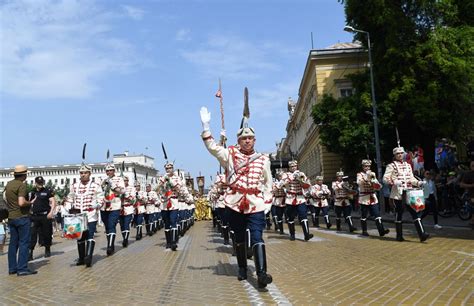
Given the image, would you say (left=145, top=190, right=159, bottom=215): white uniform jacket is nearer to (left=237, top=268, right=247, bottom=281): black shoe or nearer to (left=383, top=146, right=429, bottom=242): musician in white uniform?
(left=383, top=146, right=429, bottom=242): musician in white uniform

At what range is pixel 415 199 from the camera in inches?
424

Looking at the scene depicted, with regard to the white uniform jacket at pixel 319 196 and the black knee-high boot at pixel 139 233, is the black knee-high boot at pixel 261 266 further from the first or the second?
the white uniform jacket at pixel 319 196

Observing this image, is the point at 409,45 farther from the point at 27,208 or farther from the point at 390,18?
the point at 27,208

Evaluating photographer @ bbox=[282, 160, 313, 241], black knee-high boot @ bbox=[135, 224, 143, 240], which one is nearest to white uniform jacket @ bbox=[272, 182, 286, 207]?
photographer @ bbox=[282, 160, 313, 241]

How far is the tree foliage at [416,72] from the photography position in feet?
92.3

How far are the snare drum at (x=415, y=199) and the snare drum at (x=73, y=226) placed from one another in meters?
7.04

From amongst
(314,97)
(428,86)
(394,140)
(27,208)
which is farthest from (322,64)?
(27,208)

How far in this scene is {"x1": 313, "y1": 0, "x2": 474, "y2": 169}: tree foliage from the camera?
28.1 meters

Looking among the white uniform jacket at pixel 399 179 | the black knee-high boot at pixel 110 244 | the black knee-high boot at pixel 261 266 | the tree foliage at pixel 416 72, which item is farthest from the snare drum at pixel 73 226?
the tree foliage at pixel 416 72

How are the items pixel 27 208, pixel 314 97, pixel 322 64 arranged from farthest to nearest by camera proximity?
pixel 314 97, pixel 322 64, pixel 27 208

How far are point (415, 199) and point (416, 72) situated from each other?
20.9 m

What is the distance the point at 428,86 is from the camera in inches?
1118

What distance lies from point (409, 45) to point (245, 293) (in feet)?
89.1

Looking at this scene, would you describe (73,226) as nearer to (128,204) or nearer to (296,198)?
(128,204)
